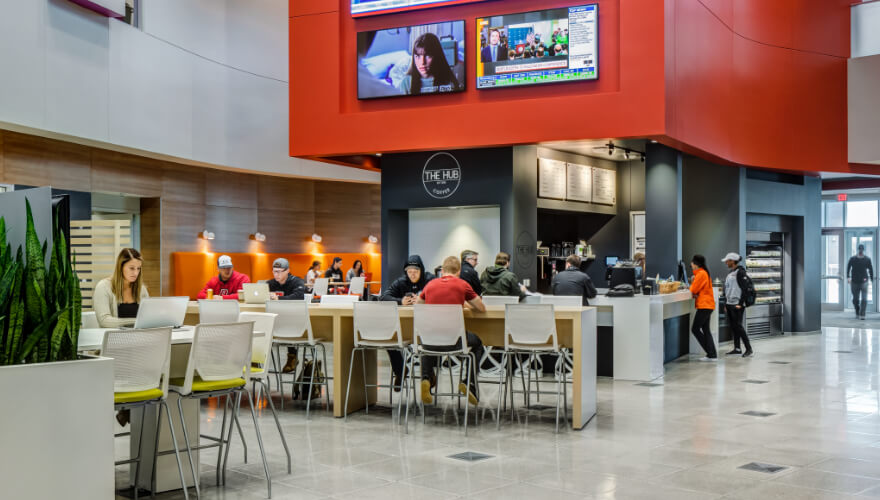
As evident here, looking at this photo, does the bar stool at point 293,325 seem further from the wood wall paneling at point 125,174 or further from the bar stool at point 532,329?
the wood wall paneling at point 125,174

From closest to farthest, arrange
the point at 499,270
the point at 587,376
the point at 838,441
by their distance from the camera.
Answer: the point at 838,441, the point at 587,376, the point at 499,270

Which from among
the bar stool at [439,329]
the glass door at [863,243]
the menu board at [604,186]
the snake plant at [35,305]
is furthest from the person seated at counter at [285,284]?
the glass door at [863,243]

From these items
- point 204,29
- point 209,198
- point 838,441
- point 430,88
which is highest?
point 204,29

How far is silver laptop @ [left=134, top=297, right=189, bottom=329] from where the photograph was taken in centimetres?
448

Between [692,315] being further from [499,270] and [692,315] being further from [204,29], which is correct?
[204,29]

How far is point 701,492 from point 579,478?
0.70 m

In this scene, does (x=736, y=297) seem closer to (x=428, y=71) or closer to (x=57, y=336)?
(x=428, y=71)

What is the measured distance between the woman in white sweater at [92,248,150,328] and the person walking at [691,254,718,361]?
745 centimetres

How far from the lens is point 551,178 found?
422 inches

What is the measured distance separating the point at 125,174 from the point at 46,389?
410 inches

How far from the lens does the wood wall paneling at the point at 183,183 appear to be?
13906 millimetres

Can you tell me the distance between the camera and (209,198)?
1496 centimetres

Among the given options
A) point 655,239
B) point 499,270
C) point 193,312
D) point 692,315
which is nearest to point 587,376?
point 499,270

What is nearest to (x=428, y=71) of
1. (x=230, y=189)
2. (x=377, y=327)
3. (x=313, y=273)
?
(x=377, y=327)
